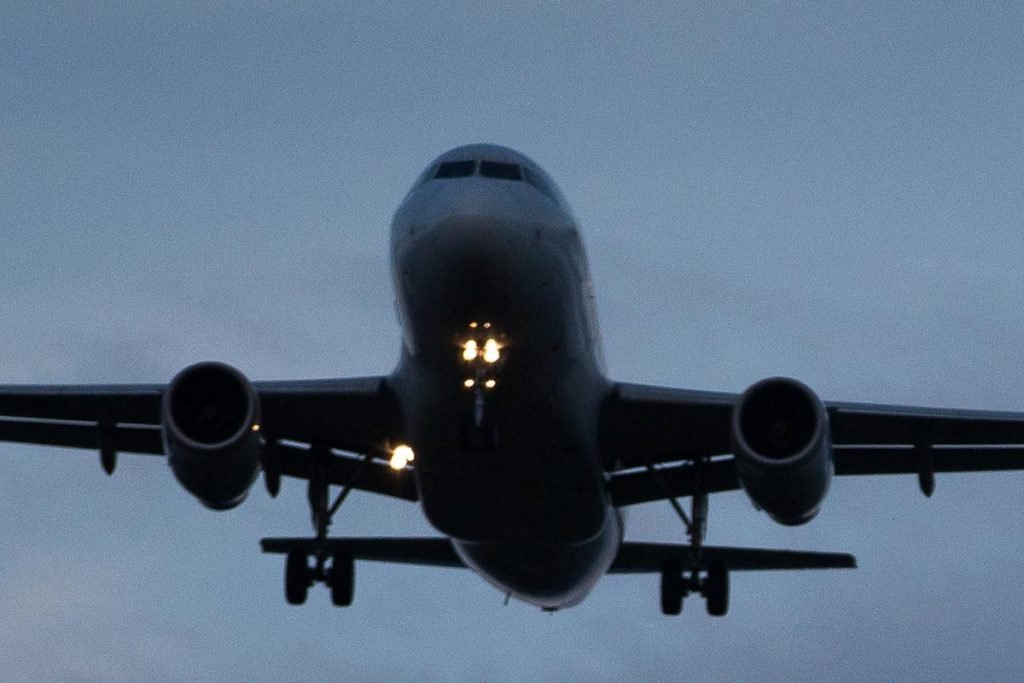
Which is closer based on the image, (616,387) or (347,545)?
(616,387)

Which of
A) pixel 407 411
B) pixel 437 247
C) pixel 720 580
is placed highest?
pixel 437 247

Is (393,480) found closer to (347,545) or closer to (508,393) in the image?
(347,545)

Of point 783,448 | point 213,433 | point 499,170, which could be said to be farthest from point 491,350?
point 783,448

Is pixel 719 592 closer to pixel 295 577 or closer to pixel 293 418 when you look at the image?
pixel 295 577

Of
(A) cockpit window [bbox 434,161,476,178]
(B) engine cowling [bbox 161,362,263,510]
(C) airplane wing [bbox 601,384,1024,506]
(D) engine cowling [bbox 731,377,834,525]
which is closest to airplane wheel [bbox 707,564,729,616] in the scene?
(C) airplane wing [bbox 601,384,1024,506]

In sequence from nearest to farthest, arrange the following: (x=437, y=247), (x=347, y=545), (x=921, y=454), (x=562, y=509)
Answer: (x=437, y=247)
(x=562, y=509)
(x=921, y=454)
(x=347, y=545)

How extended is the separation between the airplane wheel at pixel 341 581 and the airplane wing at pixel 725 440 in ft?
14.5

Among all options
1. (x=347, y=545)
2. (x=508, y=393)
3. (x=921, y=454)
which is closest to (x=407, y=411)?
(x=508, y=393)

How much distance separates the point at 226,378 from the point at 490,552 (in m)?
5.03

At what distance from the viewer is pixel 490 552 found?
2920 centimetres

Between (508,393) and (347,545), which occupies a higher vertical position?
(508,393)

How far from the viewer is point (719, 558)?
3206 cm

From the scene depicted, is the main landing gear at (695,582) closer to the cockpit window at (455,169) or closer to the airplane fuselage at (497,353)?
the airplane fuselage at (497,353)

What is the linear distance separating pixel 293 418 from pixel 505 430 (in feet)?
13.9
